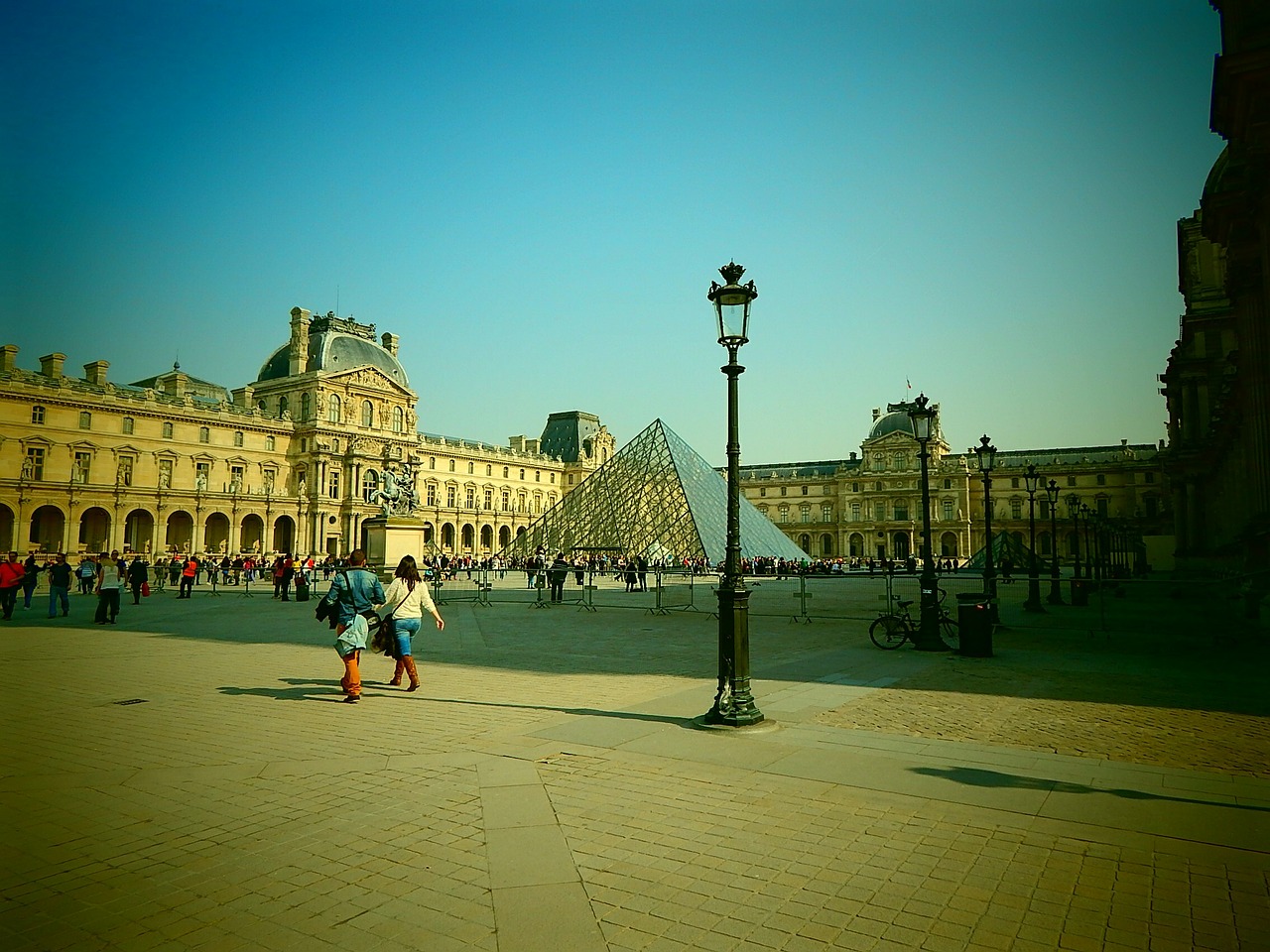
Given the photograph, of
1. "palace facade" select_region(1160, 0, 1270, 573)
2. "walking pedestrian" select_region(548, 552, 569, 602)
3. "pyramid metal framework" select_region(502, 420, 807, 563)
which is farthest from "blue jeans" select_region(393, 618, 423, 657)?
"pyramid metal framework" select_region(502, 420, 807, 563)

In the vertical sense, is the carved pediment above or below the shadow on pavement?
above

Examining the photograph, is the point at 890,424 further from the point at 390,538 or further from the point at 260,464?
the point at 390,538

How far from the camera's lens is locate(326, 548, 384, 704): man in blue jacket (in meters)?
7.38

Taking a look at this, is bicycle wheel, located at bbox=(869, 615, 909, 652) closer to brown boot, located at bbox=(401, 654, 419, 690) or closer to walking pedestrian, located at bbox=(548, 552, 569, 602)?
brown boot, located at bbox=(401, 654, 419, 690)

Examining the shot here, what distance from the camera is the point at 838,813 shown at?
4.21 metres

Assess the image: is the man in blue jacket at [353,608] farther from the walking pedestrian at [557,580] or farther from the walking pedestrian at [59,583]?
the walking pedestrian at [557,580]

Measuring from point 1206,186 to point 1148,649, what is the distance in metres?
14.2

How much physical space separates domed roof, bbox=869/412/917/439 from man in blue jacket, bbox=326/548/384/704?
81065mm

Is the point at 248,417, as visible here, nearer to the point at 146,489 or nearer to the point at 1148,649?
the point at 146,489

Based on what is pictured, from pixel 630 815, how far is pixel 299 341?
67312 millimetres

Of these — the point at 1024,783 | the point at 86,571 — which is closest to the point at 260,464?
the point at 86,571

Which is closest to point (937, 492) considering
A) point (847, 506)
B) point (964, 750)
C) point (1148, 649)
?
point (847, 506)

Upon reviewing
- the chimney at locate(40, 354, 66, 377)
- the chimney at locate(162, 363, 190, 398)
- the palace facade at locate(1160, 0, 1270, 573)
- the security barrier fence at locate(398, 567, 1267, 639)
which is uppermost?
the chimney at locate(162, 363, 190, 398)

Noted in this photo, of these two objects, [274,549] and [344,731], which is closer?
[344,731]
